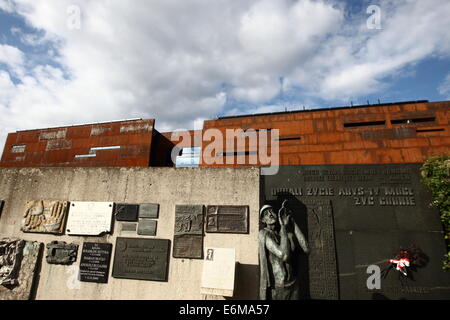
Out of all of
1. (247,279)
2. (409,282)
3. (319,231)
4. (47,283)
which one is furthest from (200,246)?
(409,282)

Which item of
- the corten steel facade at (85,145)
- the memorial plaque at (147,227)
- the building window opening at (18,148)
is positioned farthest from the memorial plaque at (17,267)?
the building window opening at (18,148)

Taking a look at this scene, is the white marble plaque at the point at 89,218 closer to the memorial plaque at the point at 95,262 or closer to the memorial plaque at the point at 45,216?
the memorial plaque at the point at 45,216

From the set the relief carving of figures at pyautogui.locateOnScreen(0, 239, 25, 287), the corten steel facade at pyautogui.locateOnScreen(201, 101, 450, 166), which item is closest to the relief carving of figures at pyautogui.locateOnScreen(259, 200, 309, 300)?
the relief carving of figures at pyautogui.locateOnScreen(0, 239, 25, 287)

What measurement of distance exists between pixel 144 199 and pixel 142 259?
132cm

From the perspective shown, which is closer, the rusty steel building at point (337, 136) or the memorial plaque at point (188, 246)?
the memorial plaque at point (188, 246)

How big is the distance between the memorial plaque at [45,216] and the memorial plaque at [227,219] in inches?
142

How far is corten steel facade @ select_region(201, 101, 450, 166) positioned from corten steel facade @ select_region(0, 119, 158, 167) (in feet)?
30.0

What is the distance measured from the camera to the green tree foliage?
6336 mm

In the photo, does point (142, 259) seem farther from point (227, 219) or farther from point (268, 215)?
point (268, 215)

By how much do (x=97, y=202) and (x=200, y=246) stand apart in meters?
2.79

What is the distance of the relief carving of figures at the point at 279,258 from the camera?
15.4 ft

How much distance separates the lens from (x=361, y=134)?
1720 centimetres

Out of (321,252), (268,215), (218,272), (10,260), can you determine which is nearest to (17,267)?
(10,260)
